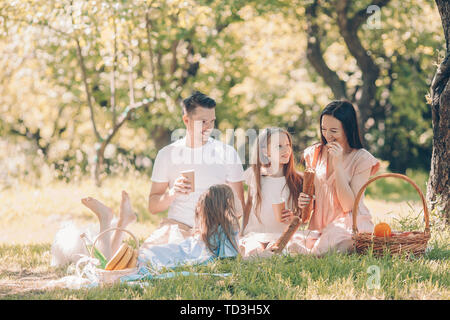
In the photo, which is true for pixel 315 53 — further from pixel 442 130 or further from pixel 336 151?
pixel 336 151

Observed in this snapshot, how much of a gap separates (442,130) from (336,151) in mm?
1692

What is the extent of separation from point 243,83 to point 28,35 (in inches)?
251

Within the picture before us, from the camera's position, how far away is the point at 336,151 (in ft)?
14.6

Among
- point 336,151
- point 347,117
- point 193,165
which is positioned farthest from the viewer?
point 193,165

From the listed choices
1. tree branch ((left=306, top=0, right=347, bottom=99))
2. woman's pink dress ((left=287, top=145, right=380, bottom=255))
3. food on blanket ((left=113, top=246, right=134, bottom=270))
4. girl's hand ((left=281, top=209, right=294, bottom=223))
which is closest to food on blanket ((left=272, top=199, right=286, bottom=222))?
girl's hand ((left=281, top=209, right=294, bottom=223))

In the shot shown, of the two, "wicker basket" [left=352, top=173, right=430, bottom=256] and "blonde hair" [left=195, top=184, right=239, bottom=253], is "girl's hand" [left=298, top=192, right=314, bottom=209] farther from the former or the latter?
"blonde hair" [left=195, top=184, right=239, bottom=253]

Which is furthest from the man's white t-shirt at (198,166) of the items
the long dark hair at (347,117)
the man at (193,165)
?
the long dark hair at (347,117)

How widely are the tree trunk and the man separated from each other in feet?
6.90

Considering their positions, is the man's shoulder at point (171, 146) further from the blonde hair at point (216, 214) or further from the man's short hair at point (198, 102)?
the blonde hair at point (216, 214)

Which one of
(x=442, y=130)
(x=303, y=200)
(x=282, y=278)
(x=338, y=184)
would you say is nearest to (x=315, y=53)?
(x=442, y=130)

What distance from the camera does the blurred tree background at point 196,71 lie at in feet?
29.4

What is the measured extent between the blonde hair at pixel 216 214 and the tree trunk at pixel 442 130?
2.36 metres
